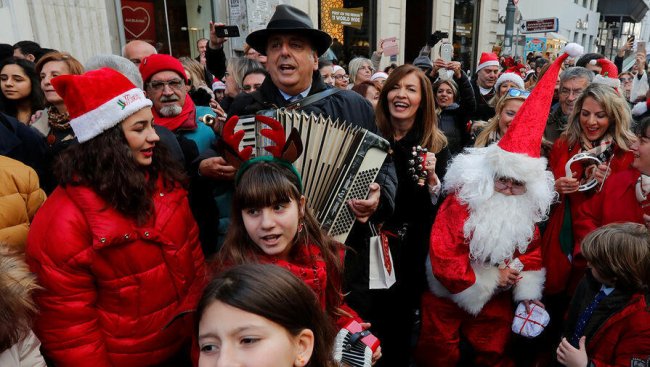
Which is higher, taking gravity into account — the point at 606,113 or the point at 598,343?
the point at 606,113

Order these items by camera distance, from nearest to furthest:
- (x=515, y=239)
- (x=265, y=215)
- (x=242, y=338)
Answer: (x=242, y=338) < (x=265, y=215) < (x=515, y=239)

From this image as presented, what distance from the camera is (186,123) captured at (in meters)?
2.78

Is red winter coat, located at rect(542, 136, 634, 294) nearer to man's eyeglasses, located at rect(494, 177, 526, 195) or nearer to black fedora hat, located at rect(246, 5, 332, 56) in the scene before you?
man's eyeglasses, located at rect(494, 177, 526, 195)

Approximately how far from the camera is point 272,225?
180 centimetres

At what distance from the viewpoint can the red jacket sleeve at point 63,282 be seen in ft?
5.44

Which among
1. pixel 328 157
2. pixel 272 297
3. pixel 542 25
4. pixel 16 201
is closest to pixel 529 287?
pixel 328 157

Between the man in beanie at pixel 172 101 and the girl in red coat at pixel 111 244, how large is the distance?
2.64ft

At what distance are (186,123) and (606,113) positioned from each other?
9.59ft

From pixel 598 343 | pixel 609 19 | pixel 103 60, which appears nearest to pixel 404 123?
pixel 598 343

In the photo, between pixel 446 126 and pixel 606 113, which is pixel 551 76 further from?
pixel 446 126

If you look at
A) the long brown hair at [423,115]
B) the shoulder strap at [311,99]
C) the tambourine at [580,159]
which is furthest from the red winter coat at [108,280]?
the tambourine at [580,159]

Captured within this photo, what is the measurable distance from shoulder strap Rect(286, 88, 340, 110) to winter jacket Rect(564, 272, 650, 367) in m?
1.82

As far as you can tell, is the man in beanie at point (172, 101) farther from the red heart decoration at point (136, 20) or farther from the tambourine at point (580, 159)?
the red heart decoration at point (136, 20)

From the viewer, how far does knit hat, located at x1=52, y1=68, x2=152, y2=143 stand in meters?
1.81
